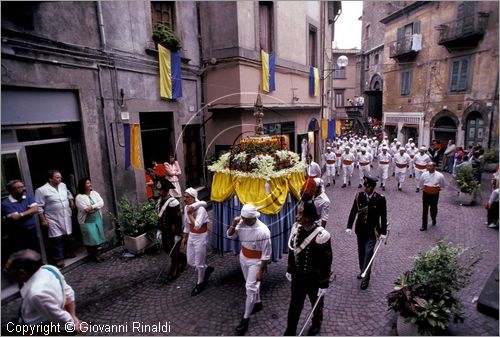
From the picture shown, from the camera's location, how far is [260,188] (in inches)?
236

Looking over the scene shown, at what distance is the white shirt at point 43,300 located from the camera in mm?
3079

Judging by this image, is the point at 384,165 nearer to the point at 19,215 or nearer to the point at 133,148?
the point at 133,148

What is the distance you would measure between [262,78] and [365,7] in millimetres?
33374

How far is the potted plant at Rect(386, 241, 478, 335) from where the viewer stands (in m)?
4.01

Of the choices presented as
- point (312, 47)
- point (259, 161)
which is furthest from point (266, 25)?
point (259, 161)

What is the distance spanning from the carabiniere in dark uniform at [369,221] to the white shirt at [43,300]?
4914mm

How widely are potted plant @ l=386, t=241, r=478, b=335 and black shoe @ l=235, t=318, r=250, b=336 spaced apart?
87.5 inches

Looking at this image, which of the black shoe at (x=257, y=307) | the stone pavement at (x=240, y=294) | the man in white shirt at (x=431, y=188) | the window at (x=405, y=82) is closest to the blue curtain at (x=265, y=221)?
the stone pavement at (x=240, y=294)

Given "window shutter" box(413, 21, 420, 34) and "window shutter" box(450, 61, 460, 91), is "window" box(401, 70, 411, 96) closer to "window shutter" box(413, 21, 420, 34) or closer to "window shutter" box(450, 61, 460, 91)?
"window shutter" box(413, 21, 420, 34)

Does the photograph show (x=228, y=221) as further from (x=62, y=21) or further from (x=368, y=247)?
(x=62, y=21)

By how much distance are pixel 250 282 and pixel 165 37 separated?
795cm

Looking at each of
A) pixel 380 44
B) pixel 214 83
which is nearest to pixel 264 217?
pixel 214 83

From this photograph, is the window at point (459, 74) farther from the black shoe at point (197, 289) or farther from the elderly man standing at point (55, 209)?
the elderly man standing at point (55, 209)

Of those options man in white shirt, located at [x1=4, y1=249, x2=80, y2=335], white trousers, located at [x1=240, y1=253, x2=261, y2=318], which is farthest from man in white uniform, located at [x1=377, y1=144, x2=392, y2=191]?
man in white shirt, located at [x1=4, y1=249, x2=80, y2=335]
